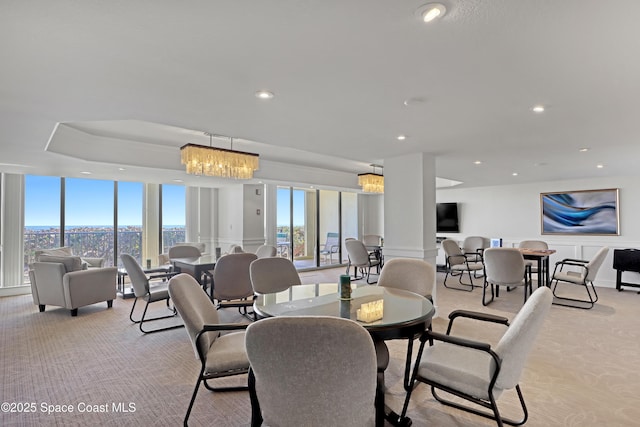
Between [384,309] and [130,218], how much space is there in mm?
7014

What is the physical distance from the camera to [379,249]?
26.0ft

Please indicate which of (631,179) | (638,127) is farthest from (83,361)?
(631,179)

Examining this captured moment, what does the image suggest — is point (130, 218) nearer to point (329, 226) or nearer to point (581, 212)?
point (329, 226)

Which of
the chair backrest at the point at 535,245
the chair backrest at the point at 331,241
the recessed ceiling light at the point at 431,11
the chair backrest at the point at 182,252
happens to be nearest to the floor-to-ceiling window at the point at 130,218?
the chair backrest at the point at 182,252

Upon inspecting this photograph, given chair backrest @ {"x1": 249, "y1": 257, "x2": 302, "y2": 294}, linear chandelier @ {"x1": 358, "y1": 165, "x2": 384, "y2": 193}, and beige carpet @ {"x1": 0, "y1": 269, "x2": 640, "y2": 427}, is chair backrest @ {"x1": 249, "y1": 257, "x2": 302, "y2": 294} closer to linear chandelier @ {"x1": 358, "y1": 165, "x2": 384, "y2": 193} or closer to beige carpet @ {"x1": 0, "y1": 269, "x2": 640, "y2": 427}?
beige carpet @ {"x1": 0, "y1": 269, "x2": 640, "y2": 427}

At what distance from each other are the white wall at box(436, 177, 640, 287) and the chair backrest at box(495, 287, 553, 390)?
7042mm

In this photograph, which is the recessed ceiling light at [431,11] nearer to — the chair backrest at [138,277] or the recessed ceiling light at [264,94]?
the recessed ceiling light at [264,94]

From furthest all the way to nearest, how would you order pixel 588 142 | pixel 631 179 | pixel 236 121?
pixel 631 179, pixel 588 142, pixel 236 121

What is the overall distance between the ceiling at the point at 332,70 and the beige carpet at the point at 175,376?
7.36 feet

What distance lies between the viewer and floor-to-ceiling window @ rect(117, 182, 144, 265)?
7.36m

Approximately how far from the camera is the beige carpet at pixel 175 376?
2.32 metres

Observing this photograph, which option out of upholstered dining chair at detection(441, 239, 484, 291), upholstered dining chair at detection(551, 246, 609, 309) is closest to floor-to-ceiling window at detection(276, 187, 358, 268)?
upholstered dining chair at detection(441, 239, 484, 291)

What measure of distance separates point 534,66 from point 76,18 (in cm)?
Answer: 244

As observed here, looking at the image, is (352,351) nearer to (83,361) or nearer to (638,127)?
(83,361)
